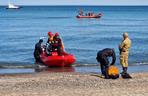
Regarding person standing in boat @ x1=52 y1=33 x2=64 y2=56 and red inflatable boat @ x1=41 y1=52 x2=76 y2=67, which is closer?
person standing in boat @ x1=52 y1=33 x2=64 y2=56

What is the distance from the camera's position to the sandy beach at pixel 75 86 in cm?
1541

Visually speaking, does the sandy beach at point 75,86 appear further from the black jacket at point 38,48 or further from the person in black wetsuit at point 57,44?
the black jacket at point 38,48

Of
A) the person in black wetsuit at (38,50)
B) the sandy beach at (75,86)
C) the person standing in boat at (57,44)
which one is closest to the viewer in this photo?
the sandy beach at (75,86)

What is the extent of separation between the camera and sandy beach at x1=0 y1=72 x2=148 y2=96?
15.4m

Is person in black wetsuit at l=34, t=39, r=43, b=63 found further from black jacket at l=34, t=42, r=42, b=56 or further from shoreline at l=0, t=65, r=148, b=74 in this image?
shoreline at l=0, t=65, r=148, b=74

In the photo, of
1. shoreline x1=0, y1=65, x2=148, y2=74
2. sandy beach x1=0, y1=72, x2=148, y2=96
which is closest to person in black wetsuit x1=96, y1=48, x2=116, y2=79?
sandy beach x1=0, y1=72, x2=148, y2=96

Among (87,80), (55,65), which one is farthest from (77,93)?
(55,65)

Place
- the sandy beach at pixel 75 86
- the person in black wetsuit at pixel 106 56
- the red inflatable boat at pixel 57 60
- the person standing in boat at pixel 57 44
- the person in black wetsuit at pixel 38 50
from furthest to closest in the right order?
1. the person in black wetsuit at pixel 38 50
2. the red inflatable boat at pixel 57 60
3. the person standing in boat at pixel 57 44
4. the person in black wetsuit at pixel 106 56
5. the sandy beach at pixel 75 86

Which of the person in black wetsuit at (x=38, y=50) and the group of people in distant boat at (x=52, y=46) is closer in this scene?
the group of people in distant boat at (x=52, y=46)

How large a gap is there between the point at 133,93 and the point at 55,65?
35.1 ft

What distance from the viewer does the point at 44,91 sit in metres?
16.0

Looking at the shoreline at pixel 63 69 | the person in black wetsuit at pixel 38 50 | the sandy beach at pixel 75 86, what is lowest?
the shoreline at pixel 63 69

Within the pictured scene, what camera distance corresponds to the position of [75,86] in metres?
17.0

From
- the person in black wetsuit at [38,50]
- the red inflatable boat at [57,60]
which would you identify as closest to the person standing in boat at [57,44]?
the red inflatable boat at [57,60]
